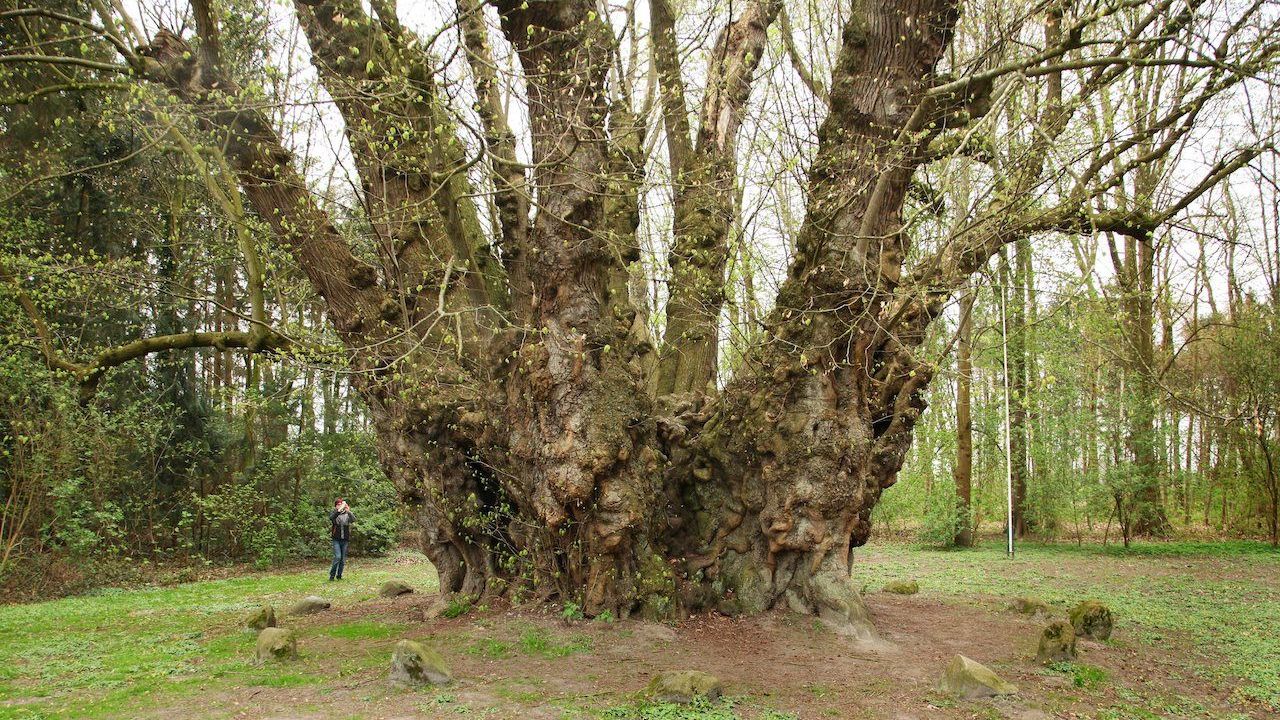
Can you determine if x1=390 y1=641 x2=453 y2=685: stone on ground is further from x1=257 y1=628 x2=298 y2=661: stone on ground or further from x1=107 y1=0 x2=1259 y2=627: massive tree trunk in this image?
x1=107 y1=0 x2=1259 y2=627: massive tree trunk

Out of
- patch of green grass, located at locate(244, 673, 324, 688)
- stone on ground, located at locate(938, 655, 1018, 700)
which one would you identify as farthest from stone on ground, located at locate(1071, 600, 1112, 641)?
patch of green grass, located at locate(244, 673, 324, 688)

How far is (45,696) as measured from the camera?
581cm

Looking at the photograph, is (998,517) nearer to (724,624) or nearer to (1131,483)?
(1131,483)

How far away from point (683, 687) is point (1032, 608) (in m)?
5.22

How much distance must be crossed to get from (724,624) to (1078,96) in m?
5.69

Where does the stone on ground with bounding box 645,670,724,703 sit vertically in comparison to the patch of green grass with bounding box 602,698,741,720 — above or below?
above

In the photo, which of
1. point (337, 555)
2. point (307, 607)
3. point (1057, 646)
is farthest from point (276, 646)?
point (337, 555)

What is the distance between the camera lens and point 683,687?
5500 millimetres

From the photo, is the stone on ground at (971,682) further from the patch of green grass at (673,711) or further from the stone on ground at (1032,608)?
the stone on ground at (1032,608)

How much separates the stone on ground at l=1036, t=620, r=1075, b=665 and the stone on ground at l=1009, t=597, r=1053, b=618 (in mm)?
2151

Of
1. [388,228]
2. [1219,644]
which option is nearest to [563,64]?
[388,228]

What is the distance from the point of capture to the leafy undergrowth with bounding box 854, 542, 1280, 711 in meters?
6.86

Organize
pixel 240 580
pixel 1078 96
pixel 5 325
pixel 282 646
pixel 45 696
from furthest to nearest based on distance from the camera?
pixel 240 580 → pixel 5 325 → pixel 282 646 → pixel 1078 96 → pixel 45 696

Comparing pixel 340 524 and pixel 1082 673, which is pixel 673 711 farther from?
pixel 340 524
